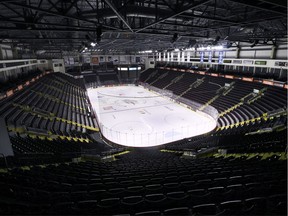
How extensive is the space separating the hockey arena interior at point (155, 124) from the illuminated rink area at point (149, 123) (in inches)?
5.7

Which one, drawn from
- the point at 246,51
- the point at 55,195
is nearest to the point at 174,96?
the point at 246,51

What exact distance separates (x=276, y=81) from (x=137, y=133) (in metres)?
18.6

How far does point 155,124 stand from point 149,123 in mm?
735

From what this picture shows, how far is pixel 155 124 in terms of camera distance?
19.3 m

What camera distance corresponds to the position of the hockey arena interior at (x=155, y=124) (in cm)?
409

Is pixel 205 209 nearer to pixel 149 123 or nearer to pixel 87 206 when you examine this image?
pixel 87 206

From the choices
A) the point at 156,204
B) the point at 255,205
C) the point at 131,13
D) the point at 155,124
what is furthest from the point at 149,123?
the point at 255,205

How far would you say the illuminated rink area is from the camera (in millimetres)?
16208

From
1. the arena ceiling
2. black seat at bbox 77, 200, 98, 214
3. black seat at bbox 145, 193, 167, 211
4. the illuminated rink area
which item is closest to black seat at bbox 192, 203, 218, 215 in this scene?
black seat at bbox 145, 193, 167, 211

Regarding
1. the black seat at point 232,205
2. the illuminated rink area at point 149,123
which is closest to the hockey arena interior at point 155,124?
the black seat at point 232,205

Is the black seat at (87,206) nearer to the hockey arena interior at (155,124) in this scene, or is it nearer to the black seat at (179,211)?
the hockey arena interior at (155,124)

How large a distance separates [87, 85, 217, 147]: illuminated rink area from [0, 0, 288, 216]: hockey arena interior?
0.47 ft

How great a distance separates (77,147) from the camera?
36.6 feet

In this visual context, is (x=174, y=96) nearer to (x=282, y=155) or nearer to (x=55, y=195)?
(x=282, y=155)
